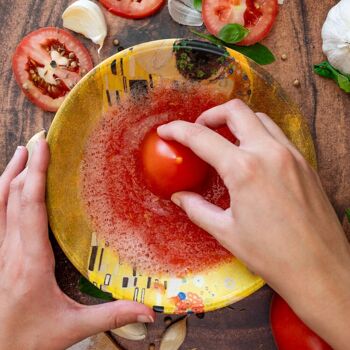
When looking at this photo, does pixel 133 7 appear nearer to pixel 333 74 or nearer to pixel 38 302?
pixel 333 74

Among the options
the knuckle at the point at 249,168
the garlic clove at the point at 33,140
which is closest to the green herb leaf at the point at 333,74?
the knuckle at the point at 249,168

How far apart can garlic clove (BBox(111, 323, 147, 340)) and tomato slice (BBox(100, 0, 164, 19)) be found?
24.2 inches

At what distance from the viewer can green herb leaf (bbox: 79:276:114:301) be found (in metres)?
1.12

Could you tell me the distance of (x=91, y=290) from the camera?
1122mm

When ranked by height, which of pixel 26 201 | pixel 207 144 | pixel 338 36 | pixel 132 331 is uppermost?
pixel 338 36

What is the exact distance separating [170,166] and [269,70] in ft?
0.99

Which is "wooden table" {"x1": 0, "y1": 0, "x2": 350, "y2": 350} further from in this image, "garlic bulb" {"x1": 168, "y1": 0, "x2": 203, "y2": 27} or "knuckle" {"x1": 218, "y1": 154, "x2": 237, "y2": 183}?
"knuckle" {"x1": 218, "y1": 154, "x2": 237, "y2": 183}

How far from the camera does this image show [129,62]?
38.6 inches

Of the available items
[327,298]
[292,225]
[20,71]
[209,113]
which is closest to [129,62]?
[209,113]

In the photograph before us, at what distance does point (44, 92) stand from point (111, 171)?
0.71 feet

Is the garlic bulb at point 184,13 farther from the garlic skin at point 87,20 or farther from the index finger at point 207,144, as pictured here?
the index finger at point 207,144

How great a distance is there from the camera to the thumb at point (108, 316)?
963 mm

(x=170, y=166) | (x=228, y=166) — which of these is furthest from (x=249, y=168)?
(x=170, y=166)

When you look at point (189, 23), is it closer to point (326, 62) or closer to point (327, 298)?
point (326, 62)
